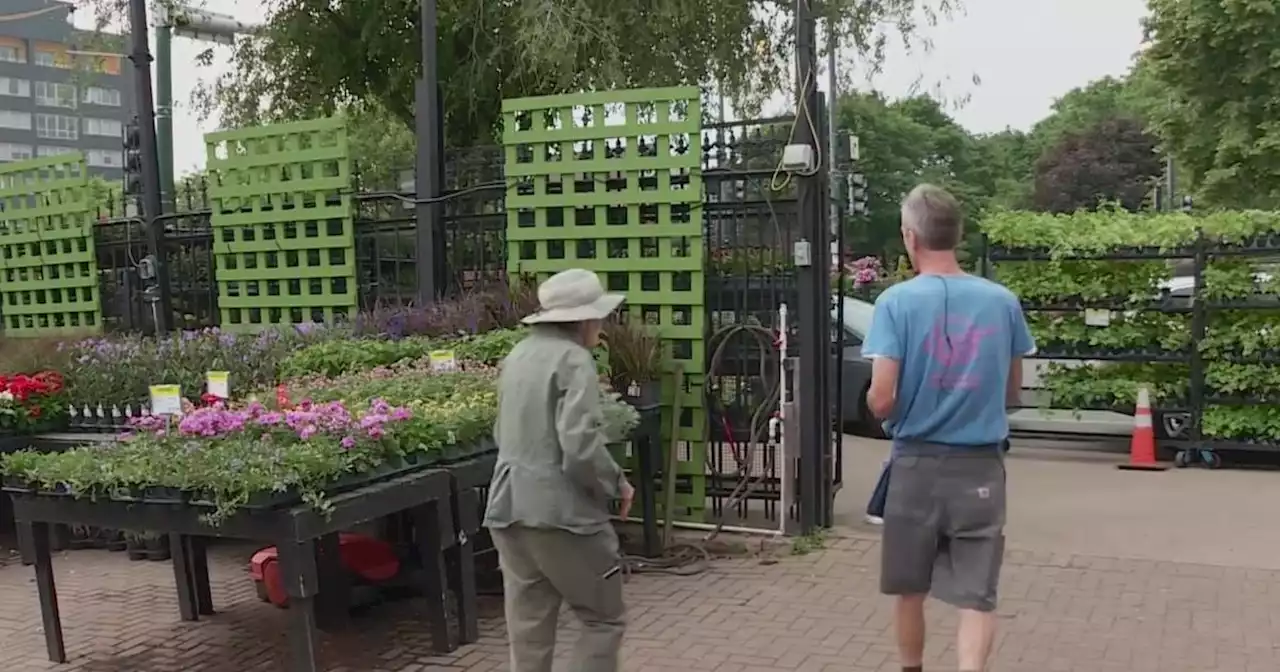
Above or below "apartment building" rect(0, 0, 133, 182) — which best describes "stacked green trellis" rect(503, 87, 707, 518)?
below

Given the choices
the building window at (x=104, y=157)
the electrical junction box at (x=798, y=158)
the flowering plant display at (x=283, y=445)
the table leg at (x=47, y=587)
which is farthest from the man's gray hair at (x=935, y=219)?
the building window at (x=104, y=157)

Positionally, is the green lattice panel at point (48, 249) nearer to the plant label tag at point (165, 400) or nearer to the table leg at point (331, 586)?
the plant label tag at point (165, 400)

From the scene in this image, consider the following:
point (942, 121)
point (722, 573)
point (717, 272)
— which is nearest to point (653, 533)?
point (722, 573)

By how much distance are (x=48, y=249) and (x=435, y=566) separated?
319 inches

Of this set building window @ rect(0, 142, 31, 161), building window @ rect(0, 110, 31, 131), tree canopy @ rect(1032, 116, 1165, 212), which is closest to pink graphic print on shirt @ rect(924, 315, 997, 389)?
tree canopy @ rect(1032, 116, 1165, 212)

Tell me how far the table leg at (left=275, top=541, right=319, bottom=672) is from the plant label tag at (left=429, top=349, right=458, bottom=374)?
2.25 metres

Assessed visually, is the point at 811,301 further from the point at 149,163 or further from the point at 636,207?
the point at 149,163

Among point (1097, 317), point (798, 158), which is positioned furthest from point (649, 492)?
point (1097, 317)

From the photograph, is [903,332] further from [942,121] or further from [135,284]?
[942,121]

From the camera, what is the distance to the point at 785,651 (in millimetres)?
5312

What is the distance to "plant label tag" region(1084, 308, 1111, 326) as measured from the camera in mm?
10445

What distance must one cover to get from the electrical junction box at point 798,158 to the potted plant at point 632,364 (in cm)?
138

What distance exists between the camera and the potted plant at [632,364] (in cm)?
703

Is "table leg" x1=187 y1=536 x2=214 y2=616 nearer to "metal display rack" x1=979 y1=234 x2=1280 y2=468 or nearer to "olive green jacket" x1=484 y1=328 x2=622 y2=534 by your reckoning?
"olive green jacket" x1=484 y1=328 x2=622 y2=534
